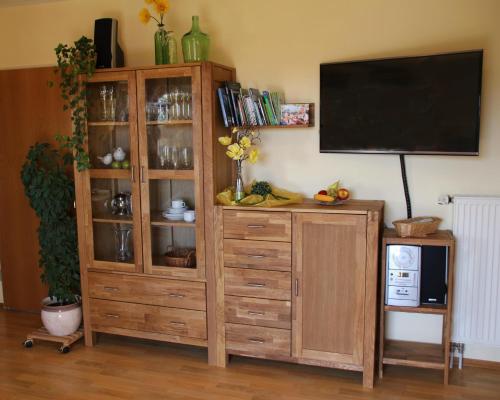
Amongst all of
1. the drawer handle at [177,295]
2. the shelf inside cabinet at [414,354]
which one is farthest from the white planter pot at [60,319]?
the shelf inside cabinet at [414,354]

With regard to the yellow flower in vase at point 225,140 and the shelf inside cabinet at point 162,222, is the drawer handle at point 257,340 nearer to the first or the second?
the shelf inside cabinet at point 162,222

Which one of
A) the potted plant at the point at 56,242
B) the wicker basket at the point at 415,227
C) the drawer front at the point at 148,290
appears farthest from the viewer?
the potted plant at the point at 56,242

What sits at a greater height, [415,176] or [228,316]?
[415,176]

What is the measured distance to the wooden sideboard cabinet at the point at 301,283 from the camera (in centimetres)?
269

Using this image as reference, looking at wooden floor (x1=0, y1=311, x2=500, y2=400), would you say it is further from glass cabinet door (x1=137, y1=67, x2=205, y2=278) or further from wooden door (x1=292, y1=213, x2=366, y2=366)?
glass cabinet door (x1=137, y1=67, x2=205, y2=278)

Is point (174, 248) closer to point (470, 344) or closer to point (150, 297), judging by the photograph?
point (150, 297)

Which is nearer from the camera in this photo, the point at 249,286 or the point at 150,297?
the point at 249,286

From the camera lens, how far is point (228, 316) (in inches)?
117

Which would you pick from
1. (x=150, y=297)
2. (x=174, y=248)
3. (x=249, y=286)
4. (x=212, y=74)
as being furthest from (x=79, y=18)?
(x=249, y=286)

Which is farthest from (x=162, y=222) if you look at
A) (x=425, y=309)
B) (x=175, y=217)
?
(x=425, y=309)

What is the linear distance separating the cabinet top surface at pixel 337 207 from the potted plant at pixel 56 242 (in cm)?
126

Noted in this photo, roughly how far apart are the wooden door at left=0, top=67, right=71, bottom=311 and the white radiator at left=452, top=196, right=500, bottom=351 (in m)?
2.84

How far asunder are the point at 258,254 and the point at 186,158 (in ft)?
2.42

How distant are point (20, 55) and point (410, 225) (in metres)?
3.12
